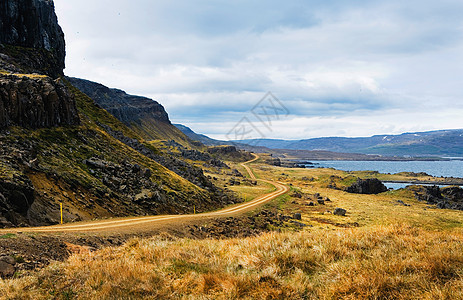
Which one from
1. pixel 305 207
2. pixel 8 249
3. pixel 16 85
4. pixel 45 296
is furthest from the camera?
pixel 305 207

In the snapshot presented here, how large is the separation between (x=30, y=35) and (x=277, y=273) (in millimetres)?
88596

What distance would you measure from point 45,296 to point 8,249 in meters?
6.18

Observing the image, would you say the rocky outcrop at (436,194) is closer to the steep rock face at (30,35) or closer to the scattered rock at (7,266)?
the scattered rock at (7,266)

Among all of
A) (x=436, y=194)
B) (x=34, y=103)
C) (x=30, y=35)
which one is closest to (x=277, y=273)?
(x=34, y=103)

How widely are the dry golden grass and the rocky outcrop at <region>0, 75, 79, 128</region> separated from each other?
99.1 ft

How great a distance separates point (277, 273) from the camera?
8016 mm

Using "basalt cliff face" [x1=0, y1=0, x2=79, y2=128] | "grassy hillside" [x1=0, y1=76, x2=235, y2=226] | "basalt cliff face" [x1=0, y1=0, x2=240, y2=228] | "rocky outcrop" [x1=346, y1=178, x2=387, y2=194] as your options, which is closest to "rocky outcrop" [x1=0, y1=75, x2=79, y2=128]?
"basalt cliff face" [x1=0, y1=0, x2=79, y2=128]

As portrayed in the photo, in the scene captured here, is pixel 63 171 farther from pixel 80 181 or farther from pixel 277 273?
pixel 277 273

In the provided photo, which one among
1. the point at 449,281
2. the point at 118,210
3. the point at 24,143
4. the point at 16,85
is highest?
the point at 16,85

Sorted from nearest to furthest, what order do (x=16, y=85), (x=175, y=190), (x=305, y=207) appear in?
1. (x=16, y=85)
2. (x=175, y=190)
3. (x=305, y=207)

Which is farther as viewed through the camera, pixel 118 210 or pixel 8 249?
pixel 118 210

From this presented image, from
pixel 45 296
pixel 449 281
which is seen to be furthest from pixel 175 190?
pixel 449 281

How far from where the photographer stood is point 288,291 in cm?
680

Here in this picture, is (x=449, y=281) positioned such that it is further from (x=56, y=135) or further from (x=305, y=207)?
(x=305, y=207)
